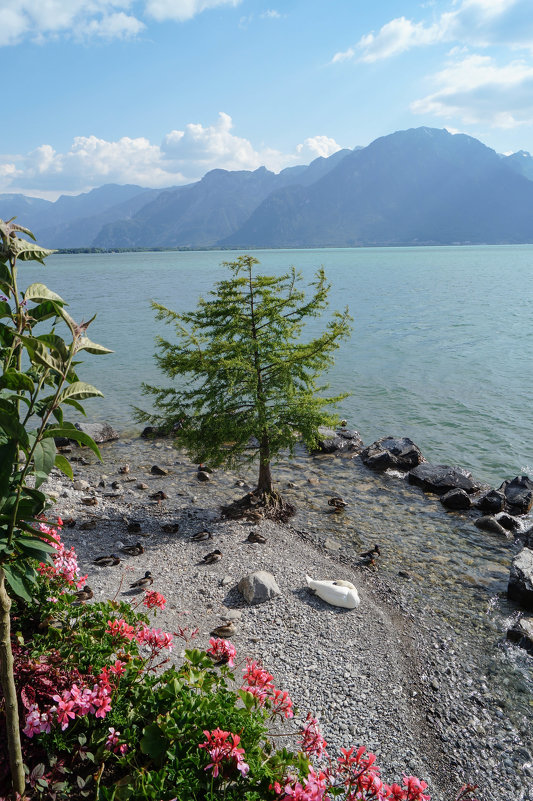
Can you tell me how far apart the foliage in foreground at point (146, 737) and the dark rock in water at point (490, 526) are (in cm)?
1287

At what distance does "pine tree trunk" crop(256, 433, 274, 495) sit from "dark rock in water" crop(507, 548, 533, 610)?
713cm

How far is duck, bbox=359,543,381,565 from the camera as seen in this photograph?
46.1 ft

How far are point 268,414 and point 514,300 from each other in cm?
7989

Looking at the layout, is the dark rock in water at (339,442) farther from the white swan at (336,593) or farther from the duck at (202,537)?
the white swan at (336,593)

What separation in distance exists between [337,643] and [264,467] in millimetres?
6562

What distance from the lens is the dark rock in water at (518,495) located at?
1855cm

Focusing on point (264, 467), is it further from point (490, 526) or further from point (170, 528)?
point (490, 526)

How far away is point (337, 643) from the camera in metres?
10.1

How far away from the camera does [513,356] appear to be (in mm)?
45812

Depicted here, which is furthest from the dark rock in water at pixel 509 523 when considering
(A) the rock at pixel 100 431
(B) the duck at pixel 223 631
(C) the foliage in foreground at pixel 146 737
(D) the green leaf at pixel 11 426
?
(A) the rock at pixel 100 431

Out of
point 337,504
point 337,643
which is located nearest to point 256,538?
point 337,643

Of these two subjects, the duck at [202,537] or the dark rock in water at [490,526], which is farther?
the dark rock in water at [490,526]

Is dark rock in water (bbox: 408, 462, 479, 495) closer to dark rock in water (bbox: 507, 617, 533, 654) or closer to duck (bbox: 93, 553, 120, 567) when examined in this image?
dark rock in water (bbox: 507, 617, 533, 654)

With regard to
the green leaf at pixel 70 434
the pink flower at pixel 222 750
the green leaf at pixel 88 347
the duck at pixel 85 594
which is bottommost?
the duck at pixel 85 594
